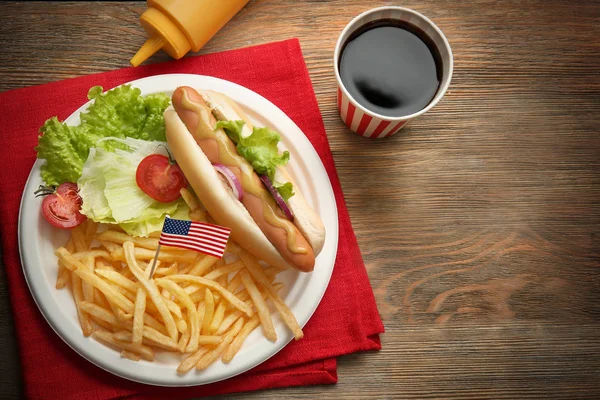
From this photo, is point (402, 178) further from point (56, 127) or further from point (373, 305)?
point (56, 127)

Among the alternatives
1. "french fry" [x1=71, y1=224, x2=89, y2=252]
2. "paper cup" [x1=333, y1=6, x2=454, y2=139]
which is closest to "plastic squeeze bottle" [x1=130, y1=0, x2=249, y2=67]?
"paper cup" [x1=333, y1=6, x2=454, y2=139]

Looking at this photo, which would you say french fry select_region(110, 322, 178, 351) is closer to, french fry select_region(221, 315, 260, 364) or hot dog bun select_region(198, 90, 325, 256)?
french fry select_region(221, 315, 260, 364)

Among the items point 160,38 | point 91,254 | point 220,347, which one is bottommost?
point 220,347

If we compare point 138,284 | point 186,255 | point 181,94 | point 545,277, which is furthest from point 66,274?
point 545,277

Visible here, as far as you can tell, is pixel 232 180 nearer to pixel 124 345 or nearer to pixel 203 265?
pixel 203 265

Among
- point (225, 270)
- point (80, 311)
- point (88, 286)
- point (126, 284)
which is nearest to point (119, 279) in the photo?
point (126, 284)

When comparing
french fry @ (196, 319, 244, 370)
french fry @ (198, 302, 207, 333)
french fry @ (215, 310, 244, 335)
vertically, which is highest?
french fry @ (198, 302, 207, 333)
